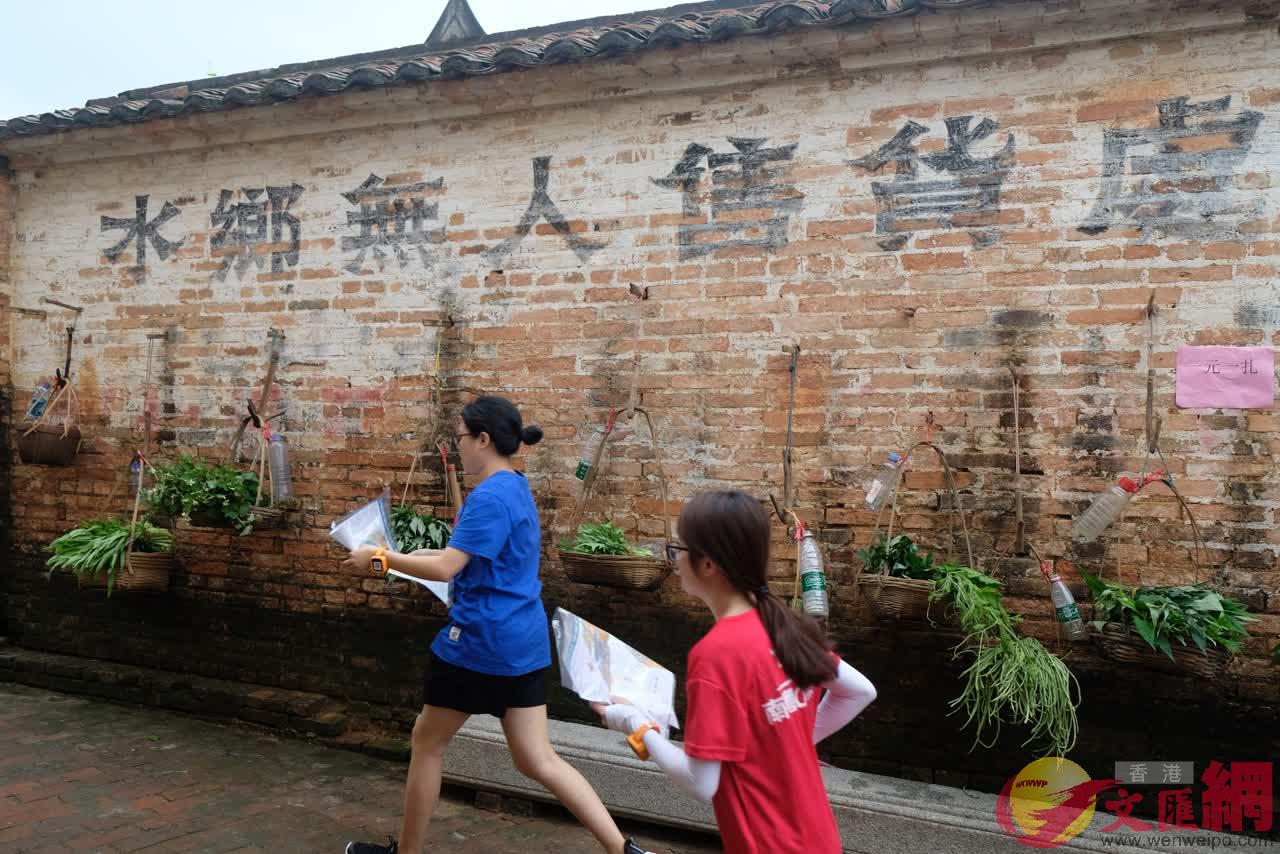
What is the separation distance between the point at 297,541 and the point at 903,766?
3.73m

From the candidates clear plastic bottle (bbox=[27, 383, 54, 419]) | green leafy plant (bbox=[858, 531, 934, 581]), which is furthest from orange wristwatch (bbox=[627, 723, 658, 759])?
clear plastic bottle (bbox=[27, 383, 54, 419])

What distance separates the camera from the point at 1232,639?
3.76m

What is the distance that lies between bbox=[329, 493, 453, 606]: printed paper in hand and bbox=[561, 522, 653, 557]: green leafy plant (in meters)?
1.11

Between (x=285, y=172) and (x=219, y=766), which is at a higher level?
(x=285, y=172)

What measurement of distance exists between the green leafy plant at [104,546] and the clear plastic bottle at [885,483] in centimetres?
426

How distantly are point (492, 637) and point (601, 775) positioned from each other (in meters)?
1.32

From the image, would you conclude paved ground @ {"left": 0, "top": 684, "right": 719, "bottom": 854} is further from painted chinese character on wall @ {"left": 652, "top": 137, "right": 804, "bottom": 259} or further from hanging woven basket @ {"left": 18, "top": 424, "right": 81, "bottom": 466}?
painted chinese character on wall @ {"left": 652, "top": 137, "right": 804, "bottom": 259}

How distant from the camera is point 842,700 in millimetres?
2344

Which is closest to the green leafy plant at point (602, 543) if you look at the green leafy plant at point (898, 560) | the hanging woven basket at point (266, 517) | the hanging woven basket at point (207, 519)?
the green leafy plant at point (898, 560)

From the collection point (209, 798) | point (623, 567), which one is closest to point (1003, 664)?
point (623, 567)

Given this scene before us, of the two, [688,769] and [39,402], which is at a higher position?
[39,402]

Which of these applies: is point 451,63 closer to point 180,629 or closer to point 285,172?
point 285,172

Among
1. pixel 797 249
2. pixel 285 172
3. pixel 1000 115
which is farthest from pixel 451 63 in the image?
pixel 1000 115

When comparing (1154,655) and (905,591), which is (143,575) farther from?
(1154,655)
